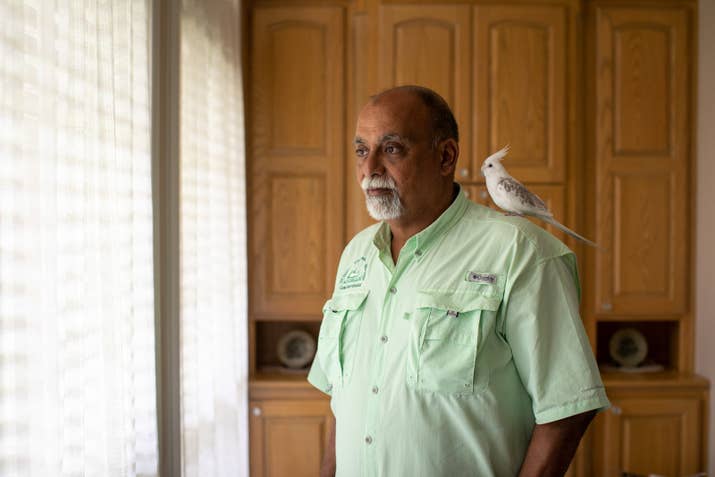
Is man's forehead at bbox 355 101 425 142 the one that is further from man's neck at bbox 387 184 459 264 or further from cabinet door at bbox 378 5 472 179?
cabinet door at bbox 378 5 472 179

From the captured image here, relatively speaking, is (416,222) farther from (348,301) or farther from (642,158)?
(642,158)

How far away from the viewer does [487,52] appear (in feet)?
8.56

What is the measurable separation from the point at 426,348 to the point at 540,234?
0.34m

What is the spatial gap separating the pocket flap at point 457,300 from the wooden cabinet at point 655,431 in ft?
5.74

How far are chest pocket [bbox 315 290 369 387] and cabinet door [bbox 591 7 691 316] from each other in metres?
1.68

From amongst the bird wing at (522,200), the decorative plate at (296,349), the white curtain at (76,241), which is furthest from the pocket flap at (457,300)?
the decorative plate at (296,349)

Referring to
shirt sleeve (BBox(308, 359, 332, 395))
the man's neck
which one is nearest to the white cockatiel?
the man's neck

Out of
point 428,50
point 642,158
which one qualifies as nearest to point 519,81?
point 428,50

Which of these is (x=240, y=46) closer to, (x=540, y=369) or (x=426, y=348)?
(x=426, y=348)

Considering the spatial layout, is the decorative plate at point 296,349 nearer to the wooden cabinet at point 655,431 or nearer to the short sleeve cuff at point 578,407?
the wooden cabinet at point 655,431

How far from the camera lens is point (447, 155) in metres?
1.37

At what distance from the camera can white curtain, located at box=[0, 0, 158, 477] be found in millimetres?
868

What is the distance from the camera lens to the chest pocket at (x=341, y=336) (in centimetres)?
138

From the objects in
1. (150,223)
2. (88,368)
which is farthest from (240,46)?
(88,368)
